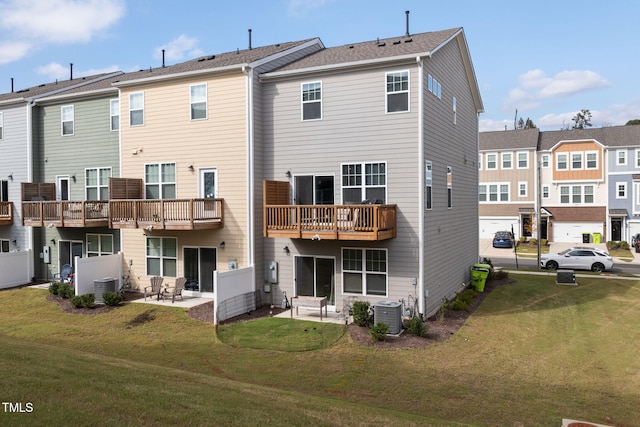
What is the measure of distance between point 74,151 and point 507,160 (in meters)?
37.7

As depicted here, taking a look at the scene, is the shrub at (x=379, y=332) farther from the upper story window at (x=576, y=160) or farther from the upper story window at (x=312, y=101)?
the upper story window at (x=576, y=160)

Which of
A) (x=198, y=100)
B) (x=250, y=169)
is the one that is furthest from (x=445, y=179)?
(x=198, y=100)

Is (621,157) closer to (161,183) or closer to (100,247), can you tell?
(161,183)

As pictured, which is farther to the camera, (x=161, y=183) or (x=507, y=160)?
(x=507, y=160)

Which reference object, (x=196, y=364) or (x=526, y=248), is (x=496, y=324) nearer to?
(x=196, y=364)

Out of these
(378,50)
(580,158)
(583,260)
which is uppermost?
(378,50)

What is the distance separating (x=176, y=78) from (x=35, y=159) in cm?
979

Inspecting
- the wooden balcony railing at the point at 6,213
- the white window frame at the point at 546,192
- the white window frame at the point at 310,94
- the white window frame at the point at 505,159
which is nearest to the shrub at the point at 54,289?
the wooden balcony railing at the point at 6,213

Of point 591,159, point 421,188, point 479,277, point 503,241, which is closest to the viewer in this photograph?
point 421,188

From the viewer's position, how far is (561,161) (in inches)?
1690

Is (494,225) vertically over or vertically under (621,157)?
under

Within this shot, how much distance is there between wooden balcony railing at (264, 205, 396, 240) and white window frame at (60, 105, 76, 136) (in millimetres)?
12145

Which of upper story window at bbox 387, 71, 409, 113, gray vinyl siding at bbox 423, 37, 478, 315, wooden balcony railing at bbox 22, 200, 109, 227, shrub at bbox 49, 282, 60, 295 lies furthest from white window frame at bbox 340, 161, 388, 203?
shrub at bbox 49, 282, 60, 295

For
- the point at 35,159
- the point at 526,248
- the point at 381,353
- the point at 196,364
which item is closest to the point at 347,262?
the point at 381,353
